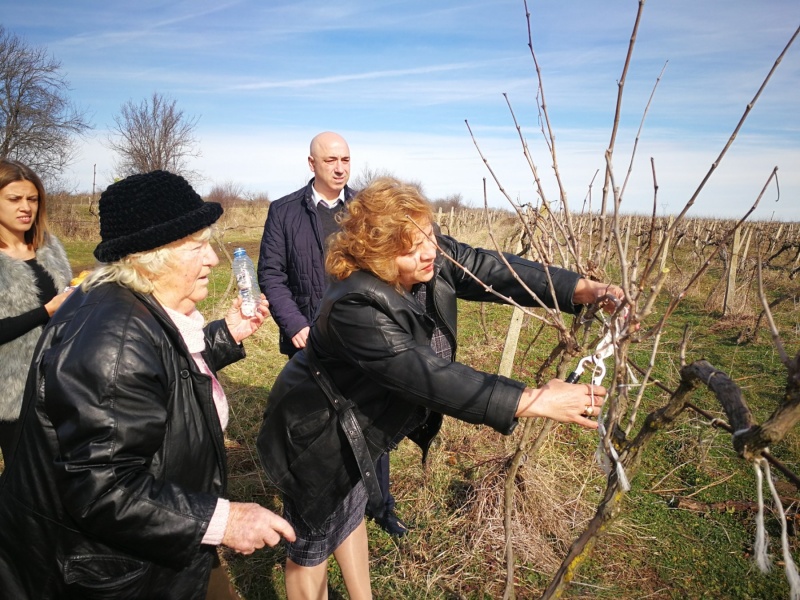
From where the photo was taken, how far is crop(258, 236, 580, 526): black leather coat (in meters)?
1.55

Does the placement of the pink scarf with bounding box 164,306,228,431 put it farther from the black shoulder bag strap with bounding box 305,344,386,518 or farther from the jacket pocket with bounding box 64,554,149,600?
the jacket pocket with bounding box 64,554,149,600

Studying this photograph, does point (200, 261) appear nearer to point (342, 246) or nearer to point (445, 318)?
point (342, 246)

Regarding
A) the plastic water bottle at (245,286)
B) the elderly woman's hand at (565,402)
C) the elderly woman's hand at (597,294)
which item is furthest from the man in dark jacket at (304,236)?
the elderly woman's hand at (565,402)

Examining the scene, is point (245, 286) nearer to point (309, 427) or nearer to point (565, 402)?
point (309, 427)

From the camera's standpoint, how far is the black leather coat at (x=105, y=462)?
1250mm

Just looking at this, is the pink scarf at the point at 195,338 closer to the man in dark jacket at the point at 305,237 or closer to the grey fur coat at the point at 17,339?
the grey fur coat at the point at 17,339

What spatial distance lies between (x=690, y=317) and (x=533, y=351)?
183 inches

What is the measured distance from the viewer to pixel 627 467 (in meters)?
1.42

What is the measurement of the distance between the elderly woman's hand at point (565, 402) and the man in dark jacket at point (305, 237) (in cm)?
197

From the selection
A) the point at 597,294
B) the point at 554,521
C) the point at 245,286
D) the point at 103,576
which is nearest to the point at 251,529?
the point at 103,576

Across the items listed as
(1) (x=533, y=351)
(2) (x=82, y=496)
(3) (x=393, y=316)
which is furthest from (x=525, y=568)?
(1) (x=533, y=351)

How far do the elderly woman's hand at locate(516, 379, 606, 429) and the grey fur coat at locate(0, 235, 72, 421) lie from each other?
7.66 feet

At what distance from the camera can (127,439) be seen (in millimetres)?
1278

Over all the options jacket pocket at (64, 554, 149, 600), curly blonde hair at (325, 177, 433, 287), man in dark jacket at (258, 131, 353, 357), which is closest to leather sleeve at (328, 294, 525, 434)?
curly blonde hair at (325, 177, 433, 287)
